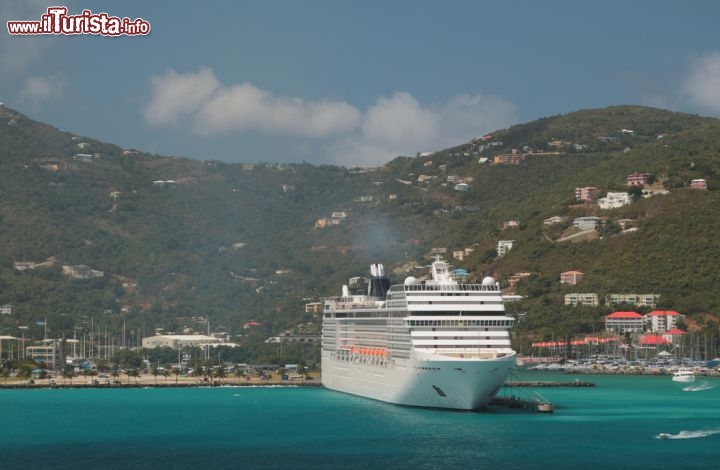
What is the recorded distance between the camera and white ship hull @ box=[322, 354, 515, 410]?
86.7 metres

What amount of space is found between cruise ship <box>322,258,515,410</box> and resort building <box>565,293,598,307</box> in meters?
96.4

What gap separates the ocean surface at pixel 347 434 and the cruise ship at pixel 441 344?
161cm

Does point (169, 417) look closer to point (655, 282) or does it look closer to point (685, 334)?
point (685, 334)

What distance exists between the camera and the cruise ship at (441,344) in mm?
87562

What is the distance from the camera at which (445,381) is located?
88.2 metres

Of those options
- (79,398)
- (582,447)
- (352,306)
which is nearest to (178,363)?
(79,398)

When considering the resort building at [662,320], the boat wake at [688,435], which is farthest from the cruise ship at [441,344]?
the resort building at [662,320]

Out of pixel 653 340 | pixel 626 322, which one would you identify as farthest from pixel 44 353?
pixel 653 340

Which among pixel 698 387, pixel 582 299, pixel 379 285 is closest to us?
pixel 379 285

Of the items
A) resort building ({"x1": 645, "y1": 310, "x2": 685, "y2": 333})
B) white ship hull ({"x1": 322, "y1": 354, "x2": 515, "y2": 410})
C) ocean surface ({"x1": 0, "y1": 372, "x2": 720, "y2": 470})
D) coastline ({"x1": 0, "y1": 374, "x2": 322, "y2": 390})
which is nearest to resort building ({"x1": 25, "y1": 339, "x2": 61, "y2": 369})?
coastline ({"x1": 0, "y1": 374, "x2": 322, "y2": 390})

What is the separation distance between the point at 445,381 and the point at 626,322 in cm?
10525

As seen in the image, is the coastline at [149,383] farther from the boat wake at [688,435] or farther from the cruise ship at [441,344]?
the boat wake at [688,435]

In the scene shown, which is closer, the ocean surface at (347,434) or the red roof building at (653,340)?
the ocean surface at (347,434)

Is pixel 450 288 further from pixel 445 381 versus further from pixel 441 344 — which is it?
pixel 445 381
